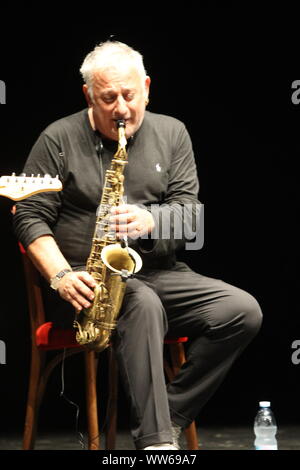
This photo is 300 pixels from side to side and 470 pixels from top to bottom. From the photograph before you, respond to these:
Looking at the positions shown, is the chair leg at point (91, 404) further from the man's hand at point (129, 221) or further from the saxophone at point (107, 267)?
the man's hand at point (129, 221)

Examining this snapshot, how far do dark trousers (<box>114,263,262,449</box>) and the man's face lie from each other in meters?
0.56

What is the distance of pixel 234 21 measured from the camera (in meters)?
3.92

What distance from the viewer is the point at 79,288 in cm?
251

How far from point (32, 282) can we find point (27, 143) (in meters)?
1.16

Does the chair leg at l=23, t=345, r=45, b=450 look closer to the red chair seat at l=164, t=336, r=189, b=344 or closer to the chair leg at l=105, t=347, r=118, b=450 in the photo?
the chair leg at l=105, t=347, r=118, b=450

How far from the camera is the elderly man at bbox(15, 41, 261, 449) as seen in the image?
2.49m

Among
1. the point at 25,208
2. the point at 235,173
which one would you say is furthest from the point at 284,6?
the point at 25,208

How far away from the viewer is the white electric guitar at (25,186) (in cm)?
258

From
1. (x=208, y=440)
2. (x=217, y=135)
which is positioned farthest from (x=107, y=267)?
(x=217, y=135)

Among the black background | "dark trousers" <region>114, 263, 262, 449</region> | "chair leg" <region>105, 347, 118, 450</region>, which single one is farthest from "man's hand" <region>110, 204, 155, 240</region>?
the black background

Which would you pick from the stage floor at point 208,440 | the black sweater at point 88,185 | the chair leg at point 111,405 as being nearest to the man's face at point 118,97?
the black sweater at point 88,185

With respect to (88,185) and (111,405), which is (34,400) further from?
(88,185)

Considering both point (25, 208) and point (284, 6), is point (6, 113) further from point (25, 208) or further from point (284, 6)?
point (284, 6)

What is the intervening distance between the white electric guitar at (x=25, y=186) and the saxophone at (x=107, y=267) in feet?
0.70
